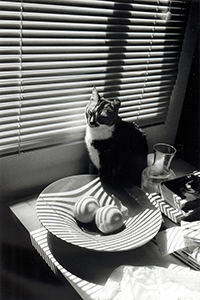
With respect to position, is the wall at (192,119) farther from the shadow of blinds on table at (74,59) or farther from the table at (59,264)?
the table at (59,264)

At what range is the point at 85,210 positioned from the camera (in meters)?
0.95

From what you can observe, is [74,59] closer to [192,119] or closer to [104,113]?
[104,113]

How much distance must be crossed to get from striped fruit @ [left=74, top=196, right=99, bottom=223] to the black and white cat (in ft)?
0.61

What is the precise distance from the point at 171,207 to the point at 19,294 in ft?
1.97

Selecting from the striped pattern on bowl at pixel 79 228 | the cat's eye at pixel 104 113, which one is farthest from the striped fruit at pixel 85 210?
the cat's eye at pixel 104 113

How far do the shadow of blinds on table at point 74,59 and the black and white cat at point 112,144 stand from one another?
12cm

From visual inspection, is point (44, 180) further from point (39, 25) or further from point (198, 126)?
point (198, 126)

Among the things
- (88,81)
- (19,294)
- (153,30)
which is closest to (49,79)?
(88,81)

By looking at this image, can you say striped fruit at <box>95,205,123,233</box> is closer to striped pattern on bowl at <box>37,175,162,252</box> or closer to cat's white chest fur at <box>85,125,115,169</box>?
striped pattern on bowl at <box>37,175,162,252</box>

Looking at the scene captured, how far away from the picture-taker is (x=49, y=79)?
1068mm

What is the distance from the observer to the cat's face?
3.50ft

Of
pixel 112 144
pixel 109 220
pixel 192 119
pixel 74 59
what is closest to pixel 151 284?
pixel 109 220

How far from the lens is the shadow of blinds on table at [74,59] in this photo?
0.97 metres

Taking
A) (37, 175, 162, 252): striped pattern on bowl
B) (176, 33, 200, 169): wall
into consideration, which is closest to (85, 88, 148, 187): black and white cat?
(37, 175, 162, 252): striped pattern on bowl
